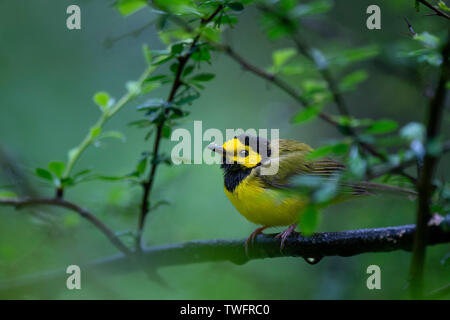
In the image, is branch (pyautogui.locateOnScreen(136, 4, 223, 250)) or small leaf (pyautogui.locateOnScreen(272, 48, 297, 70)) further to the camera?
small leaf (pyautogui.locateOnScreen(272, 48, 297, 70))

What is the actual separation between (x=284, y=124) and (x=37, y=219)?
1989mm

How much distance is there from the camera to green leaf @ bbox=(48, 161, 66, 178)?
7.15 feet

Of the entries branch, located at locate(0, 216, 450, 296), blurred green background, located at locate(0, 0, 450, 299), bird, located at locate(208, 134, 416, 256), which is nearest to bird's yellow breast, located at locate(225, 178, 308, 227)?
bird, located at locate(208, 134, 416, 256)

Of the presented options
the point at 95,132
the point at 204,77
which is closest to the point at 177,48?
the point at 204,77

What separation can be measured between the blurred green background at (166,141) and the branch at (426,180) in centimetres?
47

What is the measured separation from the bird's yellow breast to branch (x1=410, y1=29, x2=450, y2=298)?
4.02ft

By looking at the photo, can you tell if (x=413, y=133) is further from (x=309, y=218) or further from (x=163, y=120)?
(x=163, y=120)

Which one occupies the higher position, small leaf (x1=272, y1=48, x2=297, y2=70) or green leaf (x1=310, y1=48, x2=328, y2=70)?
small leaf (x1=272, y1=48, x2=297, y2=70)

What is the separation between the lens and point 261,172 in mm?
2904

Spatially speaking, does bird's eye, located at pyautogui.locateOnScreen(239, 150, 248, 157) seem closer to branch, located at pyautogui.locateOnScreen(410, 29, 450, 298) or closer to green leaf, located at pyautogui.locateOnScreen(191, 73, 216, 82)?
green leaf, located at pyautogui.locateOnScreen(191, 73, 216, 82)

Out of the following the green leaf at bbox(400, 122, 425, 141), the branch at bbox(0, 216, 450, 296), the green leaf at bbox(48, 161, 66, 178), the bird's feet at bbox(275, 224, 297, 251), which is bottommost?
the branch at bbox(0, 216, 450, 296)

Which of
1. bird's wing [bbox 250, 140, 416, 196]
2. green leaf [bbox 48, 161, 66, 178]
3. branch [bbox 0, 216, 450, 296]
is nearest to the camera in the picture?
branch [bbox 0, 216, 450, 296]

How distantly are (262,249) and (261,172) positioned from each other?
2.19 ft
